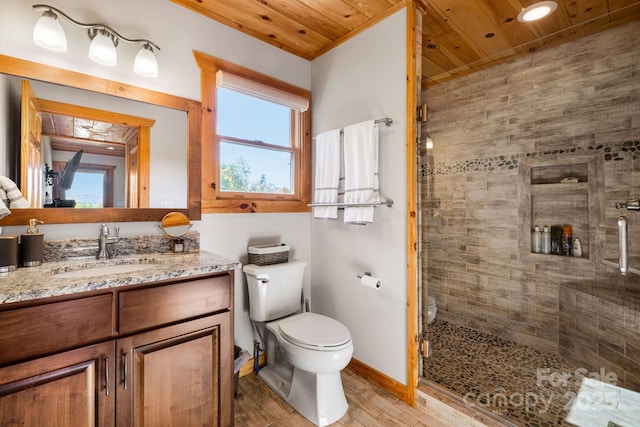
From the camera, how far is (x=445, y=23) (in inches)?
76.2

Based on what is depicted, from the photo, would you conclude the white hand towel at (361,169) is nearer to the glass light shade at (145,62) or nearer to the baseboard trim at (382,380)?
the baseboard trim at (382,380)

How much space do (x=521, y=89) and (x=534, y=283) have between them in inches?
57.9

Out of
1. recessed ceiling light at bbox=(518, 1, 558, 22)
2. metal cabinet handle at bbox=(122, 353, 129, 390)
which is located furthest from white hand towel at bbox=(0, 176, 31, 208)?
recessed ceiling light at bbox=(518, 1, 558, 22)

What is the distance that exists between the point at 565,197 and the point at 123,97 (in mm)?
2900

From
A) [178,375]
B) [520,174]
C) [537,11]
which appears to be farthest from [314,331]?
[537,11]

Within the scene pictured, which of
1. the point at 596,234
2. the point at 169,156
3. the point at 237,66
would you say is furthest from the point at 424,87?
the point at 169,156

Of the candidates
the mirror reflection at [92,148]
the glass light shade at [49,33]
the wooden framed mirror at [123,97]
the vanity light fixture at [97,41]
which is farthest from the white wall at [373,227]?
the glass light shade at [49,33]

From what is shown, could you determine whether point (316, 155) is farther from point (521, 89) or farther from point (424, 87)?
point (521, 89)

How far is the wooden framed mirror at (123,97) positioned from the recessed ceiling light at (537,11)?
2079 mm

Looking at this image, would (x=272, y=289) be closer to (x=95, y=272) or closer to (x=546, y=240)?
(x=95, y=272)

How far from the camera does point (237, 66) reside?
2.08 metres

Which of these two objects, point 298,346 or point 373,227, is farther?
point 373,227

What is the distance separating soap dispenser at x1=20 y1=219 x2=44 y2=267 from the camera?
4.17 feet

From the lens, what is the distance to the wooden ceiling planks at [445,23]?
176 cm
